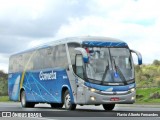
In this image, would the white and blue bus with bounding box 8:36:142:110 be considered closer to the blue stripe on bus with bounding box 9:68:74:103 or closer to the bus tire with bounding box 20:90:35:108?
the blue stripe on bus with bounding box 9:68:74:103

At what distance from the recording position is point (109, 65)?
2375 cm

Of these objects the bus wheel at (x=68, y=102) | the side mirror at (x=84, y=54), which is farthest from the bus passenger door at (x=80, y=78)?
the bus wheel at (x=68, y=102)

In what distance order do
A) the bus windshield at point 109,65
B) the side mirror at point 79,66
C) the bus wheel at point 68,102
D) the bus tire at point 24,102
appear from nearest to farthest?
1. the bus windshield at point 109,65
2. the side mirror at point 79,66
3. the bus wheel at point 68,102
4. the bus tire at point 24,102

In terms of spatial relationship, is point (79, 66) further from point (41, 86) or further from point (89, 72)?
point (41, 86)

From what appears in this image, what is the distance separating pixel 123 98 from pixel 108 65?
1632 millimetres

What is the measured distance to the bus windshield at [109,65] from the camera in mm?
23422

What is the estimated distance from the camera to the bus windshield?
23422 millimetres

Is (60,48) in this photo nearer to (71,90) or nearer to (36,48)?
(71,90)

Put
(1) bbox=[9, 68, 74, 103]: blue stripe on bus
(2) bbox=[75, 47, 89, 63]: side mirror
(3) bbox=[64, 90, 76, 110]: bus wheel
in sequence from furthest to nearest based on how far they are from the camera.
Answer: (1) bbox=[9, 68, 74, 103]: blue stripe on bus → (3) bbox=[64, 90, 76, 110]: bus wheel → (2) bbox=[75, 47, 89, 63]: side mirror

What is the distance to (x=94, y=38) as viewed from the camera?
24.9 meters

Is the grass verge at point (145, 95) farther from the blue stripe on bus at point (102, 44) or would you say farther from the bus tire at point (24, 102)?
the blue stripe on bus at point (102, 44)

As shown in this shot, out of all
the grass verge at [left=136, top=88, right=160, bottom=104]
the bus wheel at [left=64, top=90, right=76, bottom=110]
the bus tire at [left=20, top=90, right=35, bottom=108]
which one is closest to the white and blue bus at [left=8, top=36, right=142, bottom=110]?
the bus wheel at [left=64, top=90, right=76, bottom=110]

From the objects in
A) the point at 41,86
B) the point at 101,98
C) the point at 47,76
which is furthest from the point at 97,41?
the point at 41,86

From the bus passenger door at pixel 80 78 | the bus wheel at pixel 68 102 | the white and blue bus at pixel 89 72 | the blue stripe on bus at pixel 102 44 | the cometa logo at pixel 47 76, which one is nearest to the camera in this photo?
the white and blue bus at pixel 89 72
